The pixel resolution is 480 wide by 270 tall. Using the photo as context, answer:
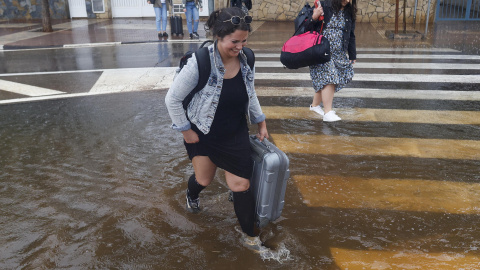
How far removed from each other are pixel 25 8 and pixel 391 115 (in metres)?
18.0

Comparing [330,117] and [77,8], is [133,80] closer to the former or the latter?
[330,117]

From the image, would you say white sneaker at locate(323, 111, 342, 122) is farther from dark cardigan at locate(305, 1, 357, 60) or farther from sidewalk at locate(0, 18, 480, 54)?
sidewalk at locate(0, 18, 480, 54)

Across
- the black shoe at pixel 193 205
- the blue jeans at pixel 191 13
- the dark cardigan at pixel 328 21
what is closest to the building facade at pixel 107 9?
the blue jeans at pixel 191 13

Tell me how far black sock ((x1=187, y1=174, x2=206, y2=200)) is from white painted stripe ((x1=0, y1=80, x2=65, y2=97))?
15.8ft

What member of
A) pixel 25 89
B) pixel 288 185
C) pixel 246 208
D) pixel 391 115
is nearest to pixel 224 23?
pixel 246 208

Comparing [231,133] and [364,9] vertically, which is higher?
[364,9]

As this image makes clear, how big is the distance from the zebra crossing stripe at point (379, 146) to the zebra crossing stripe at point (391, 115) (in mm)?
732

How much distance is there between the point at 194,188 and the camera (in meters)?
3.58

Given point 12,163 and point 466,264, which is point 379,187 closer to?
point 466,264

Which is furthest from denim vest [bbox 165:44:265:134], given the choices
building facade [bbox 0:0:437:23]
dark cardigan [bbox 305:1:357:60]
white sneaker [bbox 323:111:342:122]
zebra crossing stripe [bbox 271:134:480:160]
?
building facade [bbox 0:0:437:23]

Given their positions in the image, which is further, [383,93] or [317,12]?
[383,93]

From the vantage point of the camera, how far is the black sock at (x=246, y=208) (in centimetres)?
316

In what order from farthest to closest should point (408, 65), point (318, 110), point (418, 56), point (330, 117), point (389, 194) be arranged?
point (418, 56), point (408, 65), point (318, 110), point (330, 117), point (389, 194)

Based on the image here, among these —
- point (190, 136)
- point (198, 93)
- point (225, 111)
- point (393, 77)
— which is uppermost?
point (198, 93)
